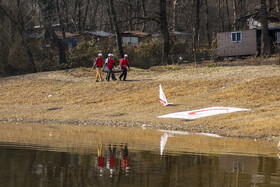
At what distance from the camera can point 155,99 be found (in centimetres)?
2736

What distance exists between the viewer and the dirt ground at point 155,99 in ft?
65.5

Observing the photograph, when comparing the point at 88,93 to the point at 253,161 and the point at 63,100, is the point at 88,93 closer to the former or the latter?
the point at 63,100

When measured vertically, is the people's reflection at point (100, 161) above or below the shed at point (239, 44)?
below

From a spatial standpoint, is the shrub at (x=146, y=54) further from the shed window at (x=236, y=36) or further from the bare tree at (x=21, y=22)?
the bare tree at (x=21, y=22)

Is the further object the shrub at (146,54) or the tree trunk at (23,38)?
the shrub at (146,54)

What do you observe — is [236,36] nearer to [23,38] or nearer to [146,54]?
[146,54]

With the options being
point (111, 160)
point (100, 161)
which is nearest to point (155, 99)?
point (111, 160)

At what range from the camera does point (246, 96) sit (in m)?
25.0

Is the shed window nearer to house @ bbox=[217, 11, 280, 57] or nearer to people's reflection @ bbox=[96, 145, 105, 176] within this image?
house @ bbox=[217, 11, 280, 57]

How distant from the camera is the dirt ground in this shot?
19953 mm

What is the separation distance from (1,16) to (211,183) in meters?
43.9

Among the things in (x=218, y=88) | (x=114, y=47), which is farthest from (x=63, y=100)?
(x=114, y=47)

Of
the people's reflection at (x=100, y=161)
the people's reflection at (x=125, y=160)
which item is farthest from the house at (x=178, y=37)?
the people's reflection at (x=100, y=161)

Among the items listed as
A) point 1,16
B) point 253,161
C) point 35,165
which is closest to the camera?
point 35,165
